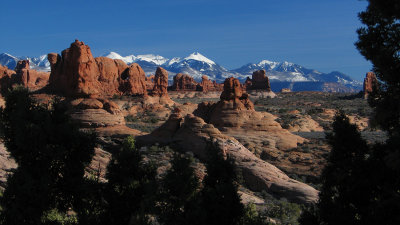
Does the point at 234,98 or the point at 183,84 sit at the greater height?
the point at 183,84

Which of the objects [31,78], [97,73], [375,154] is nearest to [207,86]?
[31,78]

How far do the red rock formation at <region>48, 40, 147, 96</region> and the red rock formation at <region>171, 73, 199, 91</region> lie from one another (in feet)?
154

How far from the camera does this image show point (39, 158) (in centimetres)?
1419

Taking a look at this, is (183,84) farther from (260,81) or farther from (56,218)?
(56,218)

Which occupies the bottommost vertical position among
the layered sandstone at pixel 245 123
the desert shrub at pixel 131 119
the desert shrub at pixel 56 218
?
the desert shrub at pixel 131 119

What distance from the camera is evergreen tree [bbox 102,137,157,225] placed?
14055mm

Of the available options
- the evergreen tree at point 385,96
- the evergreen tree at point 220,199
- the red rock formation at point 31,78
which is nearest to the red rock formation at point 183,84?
the red rock formation at point 31,78

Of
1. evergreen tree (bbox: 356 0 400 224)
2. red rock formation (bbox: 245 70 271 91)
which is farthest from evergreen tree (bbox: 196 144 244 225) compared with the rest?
red rock formation (bbox: 245 70 271 91)

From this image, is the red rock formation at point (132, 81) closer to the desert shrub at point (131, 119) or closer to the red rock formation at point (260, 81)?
the desert shrub at point (131, 119)

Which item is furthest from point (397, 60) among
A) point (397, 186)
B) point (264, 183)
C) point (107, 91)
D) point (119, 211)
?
point (107, 91)

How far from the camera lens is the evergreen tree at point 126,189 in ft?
46.1

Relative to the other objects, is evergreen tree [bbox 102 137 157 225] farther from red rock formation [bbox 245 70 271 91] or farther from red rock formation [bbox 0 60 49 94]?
red rock formation [bbox 245 70 271 91]

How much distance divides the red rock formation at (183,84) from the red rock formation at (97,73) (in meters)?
46.8

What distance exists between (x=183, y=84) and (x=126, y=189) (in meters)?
120
